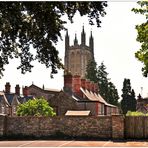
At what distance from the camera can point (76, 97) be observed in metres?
50.3

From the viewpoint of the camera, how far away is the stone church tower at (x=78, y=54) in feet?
455

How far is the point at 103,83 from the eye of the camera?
278 ft

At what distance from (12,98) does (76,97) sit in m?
17.1

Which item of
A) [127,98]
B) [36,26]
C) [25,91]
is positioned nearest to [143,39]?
[36,26]

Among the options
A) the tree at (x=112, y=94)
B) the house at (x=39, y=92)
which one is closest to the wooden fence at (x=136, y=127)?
the house at (x=39, y=92)

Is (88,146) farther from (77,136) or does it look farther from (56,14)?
(56,14)

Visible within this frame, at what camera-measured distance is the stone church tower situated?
5463 inches

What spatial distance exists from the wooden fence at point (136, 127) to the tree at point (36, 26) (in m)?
16.6

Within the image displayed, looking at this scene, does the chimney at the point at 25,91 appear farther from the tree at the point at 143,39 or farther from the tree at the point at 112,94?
the tree at the point at 143,39

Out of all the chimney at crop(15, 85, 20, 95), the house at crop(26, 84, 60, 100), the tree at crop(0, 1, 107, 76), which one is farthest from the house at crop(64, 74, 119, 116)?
the tree at crop(0, 1, 107, 76)

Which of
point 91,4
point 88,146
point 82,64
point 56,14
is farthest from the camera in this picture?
point 82,64

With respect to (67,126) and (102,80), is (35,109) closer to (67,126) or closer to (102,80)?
(67,126)

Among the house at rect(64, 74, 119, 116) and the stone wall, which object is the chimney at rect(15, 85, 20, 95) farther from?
the stone wall

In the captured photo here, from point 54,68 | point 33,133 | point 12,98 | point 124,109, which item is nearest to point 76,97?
point 12,98
